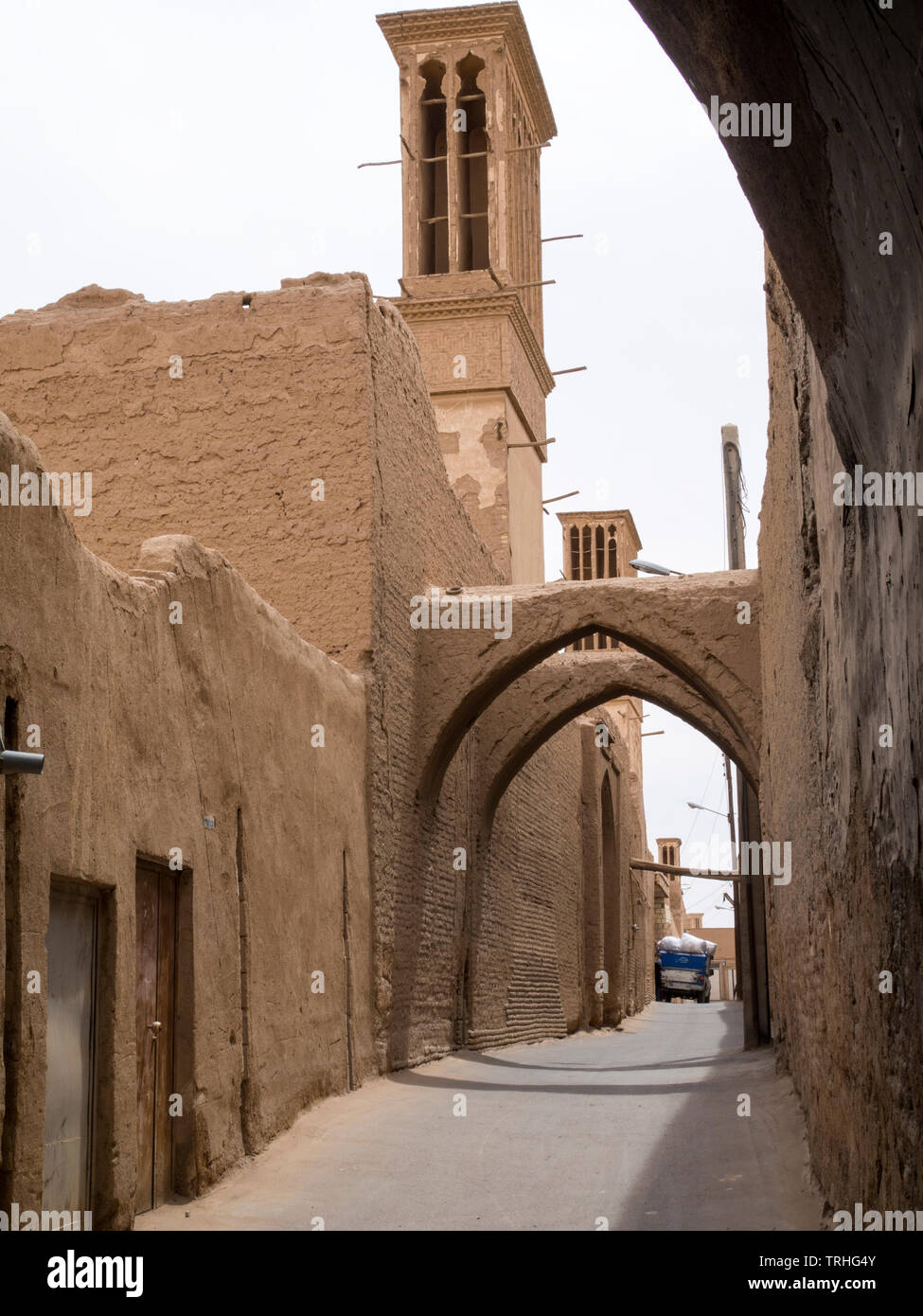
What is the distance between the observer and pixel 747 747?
1418 centimetres

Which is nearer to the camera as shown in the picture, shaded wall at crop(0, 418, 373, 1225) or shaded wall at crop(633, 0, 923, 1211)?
shaded wall at crop(633, 0, 923, 1211)

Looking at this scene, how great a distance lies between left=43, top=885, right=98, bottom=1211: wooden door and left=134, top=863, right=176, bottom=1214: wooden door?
61 centimetres

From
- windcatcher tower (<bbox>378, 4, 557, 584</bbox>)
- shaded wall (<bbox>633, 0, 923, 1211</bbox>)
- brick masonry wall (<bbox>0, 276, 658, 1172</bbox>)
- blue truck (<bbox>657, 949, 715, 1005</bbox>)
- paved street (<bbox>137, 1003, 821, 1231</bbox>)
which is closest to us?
shaded wall (<bbox>633, 0, 923, 1211</bbox>)

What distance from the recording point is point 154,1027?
6828 mm

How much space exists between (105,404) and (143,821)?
636 cm

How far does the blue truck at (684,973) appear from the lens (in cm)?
3788

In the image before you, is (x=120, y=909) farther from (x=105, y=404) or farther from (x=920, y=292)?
(x=105, y=404)

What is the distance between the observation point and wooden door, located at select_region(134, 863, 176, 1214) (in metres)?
A: 6.68

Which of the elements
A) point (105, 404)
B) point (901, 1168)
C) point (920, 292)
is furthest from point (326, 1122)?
point (920, 292)

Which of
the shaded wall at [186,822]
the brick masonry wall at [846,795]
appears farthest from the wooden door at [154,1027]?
the brick masonry wall at [846,795]

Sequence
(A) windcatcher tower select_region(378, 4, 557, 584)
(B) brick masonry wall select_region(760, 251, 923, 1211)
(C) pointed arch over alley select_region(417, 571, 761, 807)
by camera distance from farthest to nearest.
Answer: (A) windcatcher tower select_region(378, 4, 557, 584) → (C) pointed arch over alley select_region(417, 571, 761, 807) → (B) brick masonry wall select_region(760, 251, 923, 1211)

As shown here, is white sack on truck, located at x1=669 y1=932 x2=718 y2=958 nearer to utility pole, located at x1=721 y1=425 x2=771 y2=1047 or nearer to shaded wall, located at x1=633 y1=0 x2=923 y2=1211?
utility pole, located at x1=721 y1=425 x2=771 y2=1047

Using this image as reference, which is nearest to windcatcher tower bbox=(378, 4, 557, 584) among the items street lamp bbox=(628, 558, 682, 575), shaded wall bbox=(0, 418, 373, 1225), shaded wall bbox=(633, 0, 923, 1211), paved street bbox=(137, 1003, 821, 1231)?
street lamp bbox=(628, 558, 682, 575)

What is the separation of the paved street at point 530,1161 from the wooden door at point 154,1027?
0.19m
